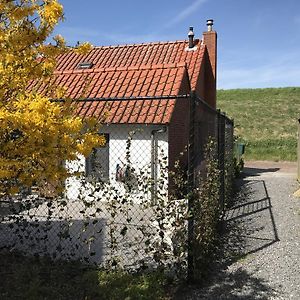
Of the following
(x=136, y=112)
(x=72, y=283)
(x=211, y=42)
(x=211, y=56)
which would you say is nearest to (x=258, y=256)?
(x=72, y=283)

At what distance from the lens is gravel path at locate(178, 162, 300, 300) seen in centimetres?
446

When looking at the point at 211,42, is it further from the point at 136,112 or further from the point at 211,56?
the point at 136,112

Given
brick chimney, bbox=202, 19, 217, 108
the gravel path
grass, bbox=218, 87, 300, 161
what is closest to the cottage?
the gravel path

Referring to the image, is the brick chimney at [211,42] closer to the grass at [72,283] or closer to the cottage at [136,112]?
the cottage at [136,112]

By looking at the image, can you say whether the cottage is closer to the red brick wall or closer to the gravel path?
the red brick wall

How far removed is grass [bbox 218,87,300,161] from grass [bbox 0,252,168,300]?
80.9ft

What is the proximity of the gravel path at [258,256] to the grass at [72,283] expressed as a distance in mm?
461

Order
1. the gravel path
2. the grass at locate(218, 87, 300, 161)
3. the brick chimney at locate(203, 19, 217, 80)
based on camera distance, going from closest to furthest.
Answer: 1. the gravel path
2. the brick chimney at locate(203, 19, 217, 80)
3. the grass at locate(218, 87, 300, 161)

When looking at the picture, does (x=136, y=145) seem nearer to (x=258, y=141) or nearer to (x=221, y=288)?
(x=221, y=288)

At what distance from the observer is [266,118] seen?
43344mm

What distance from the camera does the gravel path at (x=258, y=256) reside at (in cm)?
446

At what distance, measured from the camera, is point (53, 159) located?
362 cm

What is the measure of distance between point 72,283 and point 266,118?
136 ft

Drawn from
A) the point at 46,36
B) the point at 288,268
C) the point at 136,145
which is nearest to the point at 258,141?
the point at 136,145
